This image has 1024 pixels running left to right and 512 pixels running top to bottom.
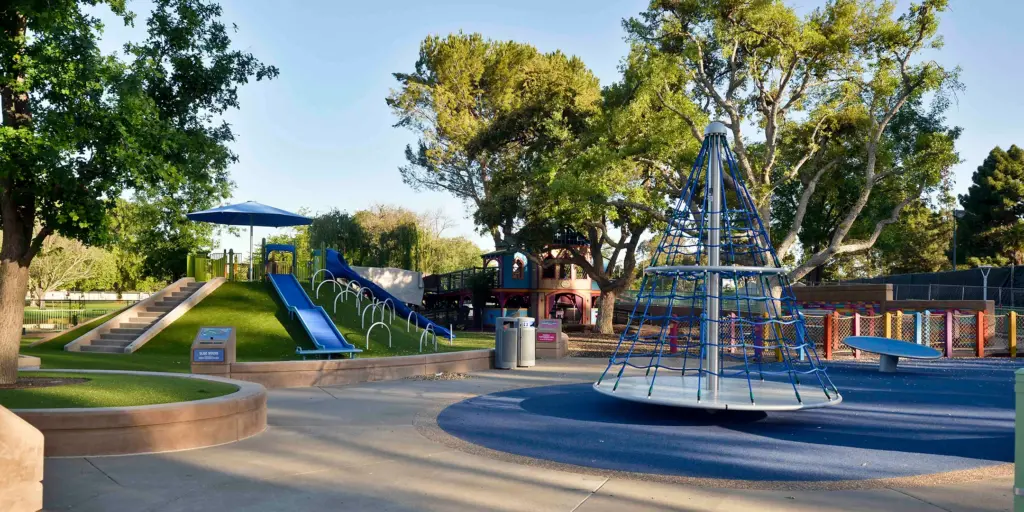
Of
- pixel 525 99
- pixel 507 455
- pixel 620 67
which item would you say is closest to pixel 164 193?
pixel 525 99

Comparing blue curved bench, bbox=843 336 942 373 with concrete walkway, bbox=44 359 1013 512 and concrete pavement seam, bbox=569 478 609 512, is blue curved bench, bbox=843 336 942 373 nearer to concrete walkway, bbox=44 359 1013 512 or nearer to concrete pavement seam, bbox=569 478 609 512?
concrete walkway, bbox=44 359 1013 512

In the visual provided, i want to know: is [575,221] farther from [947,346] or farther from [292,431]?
[292,431]

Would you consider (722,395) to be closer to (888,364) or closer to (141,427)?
(141,427)

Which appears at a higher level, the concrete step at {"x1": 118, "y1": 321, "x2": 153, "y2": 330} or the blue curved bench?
the concrete step at {"x1": 118, "y1": 321, "x2": 153, "y2": 330}

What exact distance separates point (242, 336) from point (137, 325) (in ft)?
11.7

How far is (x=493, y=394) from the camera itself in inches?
566

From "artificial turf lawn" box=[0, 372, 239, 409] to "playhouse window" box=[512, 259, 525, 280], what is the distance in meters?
33.8

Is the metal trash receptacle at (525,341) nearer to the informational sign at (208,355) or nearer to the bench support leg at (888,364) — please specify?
the informational sign at (208,355)

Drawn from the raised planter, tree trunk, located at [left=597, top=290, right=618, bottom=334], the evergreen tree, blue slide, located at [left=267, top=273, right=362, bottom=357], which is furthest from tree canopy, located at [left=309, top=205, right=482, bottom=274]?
the evergreen tree

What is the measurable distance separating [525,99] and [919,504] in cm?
3122

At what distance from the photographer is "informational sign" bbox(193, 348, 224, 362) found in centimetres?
1342

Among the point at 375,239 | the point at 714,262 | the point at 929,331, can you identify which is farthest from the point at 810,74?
the point at 375,239

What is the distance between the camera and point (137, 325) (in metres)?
20.4

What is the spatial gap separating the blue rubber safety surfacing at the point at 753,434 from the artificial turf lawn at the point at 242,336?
6.33 meters
